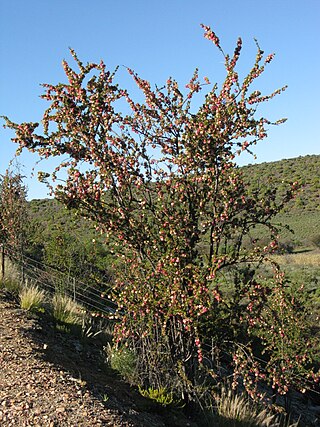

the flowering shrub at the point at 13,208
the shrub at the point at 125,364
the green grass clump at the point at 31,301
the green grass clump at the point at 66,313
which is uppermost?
the flowering shrub at the point at 13,208

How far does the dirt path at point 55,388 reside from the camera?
5.58 m

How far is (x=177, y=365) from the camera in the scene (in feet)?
24.6

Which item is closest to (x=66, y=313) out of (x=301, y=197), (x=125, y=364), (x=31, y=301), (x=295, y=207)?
(x=31, y=301)

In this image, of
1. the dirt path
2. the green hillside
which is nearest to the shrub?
the dirt path

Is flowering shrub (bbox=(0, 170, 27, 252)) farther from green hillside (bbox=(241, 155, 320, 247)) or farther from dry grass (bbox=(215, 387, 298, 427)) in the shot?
green hillside (bbox=(241, 155, 320, 247))

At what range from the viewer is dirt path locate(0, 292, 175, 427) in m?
5.58

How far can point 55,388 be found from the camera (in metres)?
6.25

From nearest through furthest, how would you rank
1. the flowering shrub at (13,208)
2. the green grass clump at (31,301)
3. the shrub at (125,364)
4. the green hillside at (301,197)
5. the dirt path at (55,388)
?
the dirt path at (55,388)
the shrub at (125,364)
the green grass clump at (31,301)
the flowering shrub at (13,208)
the green hillside at (301,197)

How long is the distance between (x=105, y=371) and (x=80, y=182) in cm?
336

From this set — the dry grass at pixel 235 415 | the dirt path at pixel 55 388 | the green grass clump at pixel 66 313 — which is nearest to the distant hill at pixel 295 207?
the green grass clump at pixel 66 313

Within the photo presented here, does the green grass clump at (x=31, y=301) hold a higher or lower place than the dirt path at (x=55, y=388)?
higher

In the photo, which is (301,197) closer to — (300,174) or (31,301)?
(300,174)

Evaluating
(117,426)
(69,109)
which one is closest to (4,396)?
(117,426)

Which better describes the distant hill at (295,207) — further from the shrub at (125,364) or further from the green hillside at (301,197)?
the shrub at (125,364)
